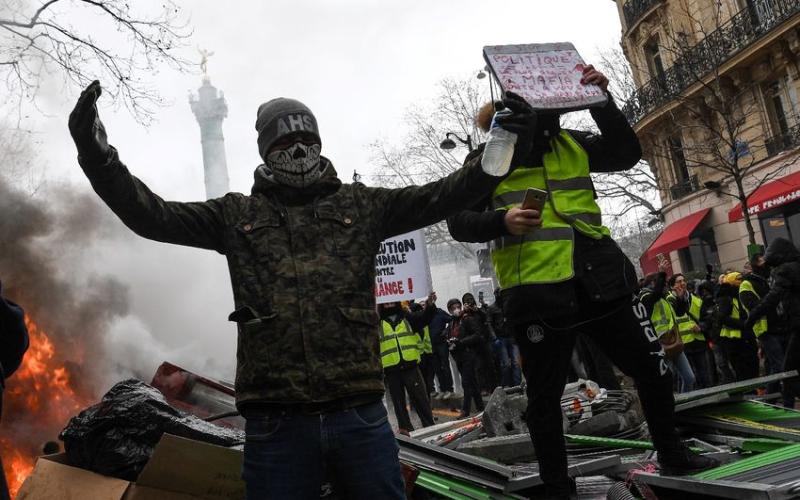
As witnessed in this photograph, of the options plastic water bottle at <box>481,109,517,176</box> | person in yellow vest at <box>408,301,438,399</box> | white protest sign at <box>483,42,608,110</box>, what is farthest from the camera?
person in yellow vest at <box>408,301,438,399</box>

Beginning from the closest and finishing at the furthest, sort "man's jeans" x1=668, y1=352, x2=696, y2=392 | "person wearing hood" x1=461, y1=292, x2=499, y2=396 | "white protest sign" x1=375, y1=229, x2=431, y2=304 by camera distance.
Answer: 1. "man's jeans" x1=668, y1=352, x2=696, y2=392
2. "white protest sign" x1=375, y1=229, x2=431, y2=304
3. "person wearing hood" x1=461, y1=292, x2=499, y2=396

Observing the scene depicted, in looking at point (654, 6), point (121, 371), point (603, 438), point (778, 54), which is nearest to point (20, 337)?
point (603, 438)

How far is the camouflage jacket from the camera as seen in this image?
2281 mm

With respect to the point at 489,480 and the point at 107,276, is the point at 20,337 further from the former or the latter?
the point at 107,276

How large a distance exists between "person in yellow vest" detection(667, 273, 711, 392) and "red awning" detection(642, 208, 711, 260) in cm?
1417

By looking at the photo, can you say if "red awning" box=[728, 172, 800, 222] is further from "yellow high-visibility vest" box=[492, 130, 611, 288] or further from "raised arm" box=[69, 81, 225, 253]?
"raised arm" box=[69, 81, 225, 253]

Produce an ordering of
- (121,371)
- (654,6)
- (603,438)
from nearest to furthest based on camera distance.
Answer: (603,438) → (121,371) → (654,6)

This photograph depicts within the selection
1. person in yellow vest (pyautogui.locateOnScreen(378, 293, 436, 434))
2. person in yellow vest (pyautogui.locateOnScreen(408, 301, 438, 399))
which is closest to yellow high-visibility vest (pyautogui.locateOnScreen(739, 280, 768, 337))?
person in yellow vest (pyautogui.locateOnScreen(378, 293, 436, 434))

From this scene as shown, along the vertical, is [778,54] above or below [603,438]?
above

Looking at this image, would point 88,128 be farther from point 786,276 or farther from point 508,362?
point 508,362

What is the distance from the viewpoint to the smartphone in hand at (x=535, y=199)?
257cm

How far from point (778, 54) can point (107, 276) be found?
59.8 feet

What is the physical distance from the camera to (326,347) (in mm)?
2305

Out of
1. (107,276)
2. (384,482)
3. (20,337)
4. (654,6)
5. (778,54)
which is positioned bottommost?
(384,482)
